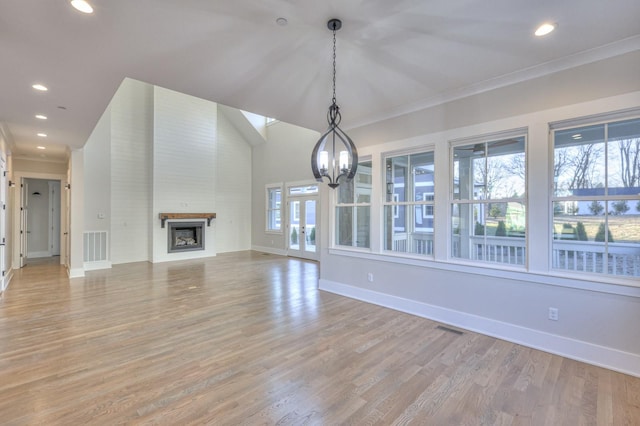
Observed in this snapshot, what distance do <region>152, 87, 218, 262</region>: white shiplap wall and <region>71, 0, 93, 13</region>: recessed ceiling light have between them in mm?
7037

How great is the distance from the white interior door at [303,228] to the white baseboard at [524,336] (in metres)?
4.51

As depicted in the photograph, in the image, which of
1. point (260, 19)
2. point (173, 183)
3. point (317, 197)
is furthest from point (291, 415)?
point (173, 183)

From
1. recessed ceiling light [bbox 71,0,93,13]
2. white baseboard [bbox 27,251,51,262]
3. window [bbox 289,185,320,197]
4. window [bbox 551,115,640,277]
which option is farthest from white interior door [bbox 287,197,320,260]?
white baseboard [bbox 27,251,51,262]

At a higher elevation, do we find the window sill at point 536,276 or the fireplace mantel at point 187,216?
the fireplace mantel at point 187,216

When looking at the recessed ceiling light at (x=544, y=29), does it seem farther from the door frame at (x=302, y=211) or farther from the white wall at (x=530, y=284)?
the door frame at (x=302, y=211)

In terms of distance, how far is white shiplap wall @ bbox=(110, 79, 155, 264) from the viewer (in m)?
8.14

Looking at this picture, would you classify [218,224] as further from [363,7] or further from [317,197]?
[363,7]

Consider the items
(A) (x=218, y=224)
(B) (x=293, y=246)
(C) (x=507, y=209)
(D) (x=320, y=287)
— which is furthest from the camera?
(A) (x=218, y=224)

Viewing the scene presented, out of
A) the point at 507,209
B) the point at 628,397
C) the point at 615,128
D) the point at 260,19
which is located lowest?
the point at 628,397

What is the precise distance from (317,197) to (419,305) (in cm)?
534

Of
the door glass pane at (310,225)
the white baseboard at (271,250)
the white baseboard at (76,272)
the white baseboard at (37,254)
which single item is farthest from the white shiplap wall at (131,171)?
the door glass pane at (310,225)

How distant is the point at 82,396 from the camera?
7.48 feet

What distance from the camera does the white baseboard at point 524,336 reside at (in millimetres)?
2697

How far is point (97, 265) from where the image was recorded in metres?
7.48
